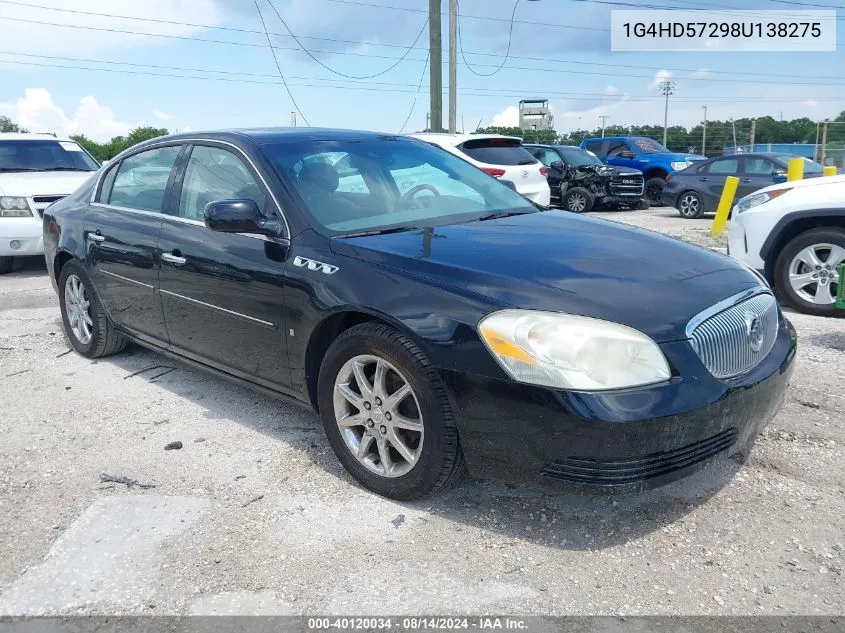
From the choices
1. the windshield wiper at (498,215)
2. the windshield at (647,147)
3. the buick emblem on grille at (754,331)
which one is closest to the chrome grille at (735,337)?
the buick emblem on grille at (754,331)

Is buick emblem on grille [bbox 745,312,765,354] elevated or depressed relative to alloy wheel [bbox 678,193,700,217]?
elevated

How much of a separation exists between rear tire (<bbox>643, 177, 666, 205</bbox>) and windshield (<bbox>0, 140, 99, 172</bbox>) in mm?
13284

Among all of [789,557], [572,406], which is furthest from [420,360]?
[789,557]

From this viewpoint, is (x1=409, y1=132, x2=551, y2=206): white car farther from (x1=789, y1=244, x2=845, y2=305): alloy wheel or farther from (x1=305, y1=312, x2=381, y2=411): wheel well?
(x1=305, y1=312, x2=381, y2=411): wheel well

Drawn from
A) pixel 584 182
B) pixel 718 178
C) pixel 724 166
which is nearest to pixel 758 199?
pixel 718 178

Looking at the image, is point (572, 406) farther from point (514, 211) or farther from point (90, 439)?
point (90, 439)

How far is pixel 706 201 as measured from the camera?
15383mm

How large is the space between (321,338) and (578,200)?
14.0m

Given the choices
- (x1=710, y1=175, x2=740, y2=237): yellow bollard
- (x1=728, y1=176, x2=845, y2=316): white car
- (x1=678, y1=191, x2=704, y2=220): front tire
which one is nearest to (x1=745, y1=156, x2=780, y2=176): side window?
(x1=678, y1=191, x2=704, y2=220): front tire

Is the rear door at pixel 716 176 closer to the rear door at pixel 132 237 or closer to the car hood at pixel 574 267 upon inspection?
the car hood at pixel 574 267

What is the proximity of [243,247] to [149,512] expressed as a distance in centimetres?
130

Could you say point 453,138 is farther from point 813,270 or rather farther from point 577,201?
point 813,270

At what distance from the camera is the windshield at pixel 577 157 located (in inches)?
655

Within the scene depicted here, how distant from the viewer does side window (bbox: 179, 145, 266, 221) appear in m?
3.87
